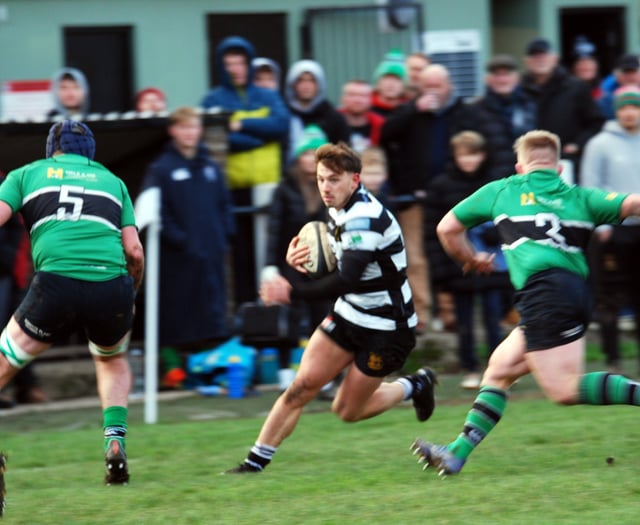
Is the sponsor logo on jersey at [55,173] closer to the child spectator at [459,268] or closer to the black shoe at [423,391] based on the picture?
the black shoe at [423,391]

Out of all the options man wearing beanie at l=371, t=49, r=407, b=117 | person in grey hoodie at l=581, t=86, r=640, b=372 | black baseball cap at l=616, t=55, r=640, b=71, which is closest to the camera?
person in grey hoodie at l=581, t=86, r=640, b=372

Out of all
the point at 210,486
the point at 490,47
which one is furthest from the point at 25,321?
the point at 490,47

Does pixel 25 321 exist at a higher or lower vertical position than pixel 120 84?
lower

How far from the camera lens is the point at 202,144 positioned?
12.4 m

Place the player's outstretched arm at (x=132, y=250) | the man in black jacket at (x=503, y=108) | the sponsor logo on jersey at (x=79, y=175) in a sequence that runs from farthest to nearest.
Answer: the man in black jacket at (x=503, y=108) < the player's outstretched arm at (x=132, y=250) < the sponsor logo on jersey at (x=79, y=175)

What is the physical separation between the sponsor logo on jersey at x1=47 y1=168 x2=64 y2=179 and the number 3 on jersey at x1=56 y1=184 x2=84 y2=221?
0.06 m

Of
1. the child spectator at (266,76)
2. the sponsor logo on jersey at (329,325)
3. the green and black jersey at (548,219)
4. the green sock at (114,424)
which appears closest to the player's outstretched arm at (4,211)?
the green sock at (114,424)

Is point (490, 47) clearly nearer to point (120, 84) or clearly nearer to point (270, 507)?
point (120, 84)

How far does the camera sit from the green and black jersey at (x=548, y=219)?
744 centimetres

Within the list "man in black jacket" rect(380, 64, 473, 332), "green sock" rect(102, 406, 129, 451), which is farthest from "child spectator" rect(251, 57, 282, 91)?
"green sock" rect(102, 406, 129, 451)

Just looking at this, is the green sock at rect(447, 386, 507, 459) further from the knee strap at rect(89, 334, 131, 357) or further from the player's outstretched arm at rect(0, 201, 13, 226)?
the player's outstretched arm at rect(0, 201, 13, 226)

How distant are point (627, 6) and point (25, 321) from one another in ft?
41.3

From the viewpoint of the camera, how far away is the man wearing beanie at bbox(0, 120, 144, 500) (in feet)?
25.7

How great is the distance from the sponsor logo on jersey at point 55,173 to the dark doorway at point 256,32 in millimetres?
8897
